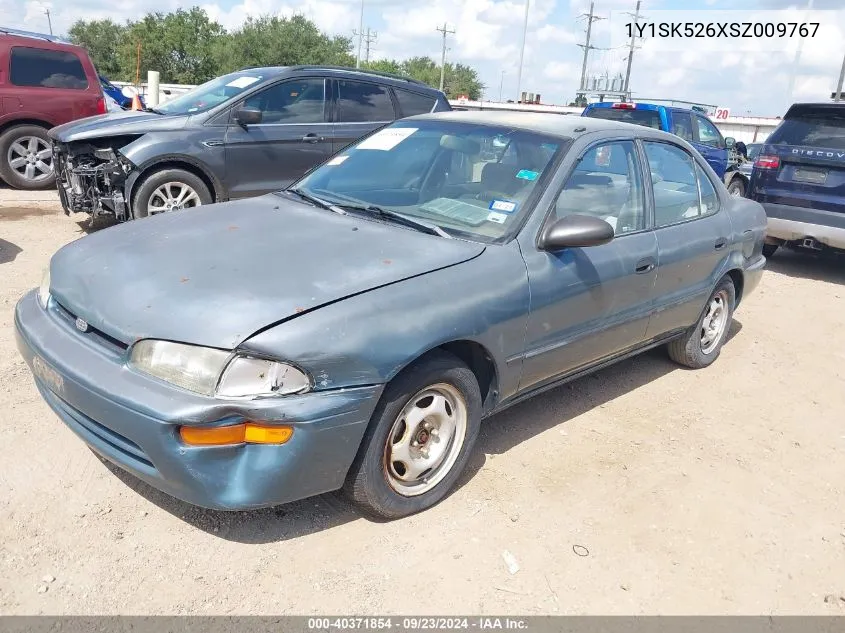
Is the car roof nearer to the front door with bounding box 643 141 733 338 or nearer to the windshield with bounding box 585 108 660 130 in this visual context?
the front door with bounding box 643 141 733 338

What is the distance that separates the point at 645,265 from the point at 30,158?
8.70m

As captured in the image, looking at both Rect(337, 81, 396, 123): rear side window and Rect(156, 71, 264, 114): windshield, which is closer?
Rect(156, 71, 264, 114): windshield

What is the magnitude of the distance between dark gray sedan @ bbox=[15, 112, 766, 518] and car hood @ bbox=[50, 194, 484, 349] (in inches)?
0.4

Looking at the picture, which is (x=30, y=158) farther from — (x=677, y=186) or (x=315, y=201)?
(x=677, y=186)

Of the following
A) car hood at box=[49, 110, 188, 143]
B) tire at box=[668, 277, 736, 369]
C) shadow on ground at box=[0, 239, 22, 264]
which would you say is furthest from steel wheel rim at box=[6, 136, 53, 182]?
tire at box=[668, 277, 736, 369]

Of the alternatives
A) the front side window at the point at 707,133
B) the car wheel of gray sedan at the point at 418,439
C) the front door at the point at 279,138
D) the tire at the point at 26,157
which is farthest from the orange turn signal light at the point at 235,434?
the front side window at the point at 707,133

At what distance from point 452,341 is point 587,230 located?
0.87m

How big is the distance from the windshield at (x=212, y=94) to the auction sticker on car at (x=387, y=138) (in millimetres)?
3498

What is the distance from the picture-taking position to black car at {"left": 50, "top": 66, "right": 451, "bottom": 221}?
669 cm

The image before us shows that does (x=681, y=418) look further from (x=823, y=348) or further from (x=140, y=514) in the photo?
(x=140, y=514)

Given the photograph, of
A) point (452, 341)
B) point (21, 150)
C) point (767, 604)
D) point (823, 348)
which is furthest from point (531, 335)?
point (21, 150)

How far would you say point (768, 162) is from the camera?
816cm

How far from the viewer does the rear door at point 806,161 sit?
7613 mm

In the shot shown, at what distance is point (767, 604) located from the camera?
274cm
